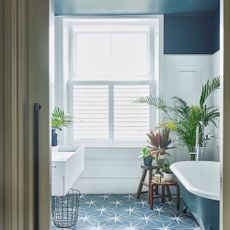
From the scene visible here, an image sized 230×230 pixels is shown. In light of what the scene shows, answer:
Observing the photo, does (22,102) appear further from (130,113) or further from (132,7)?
(130,113)

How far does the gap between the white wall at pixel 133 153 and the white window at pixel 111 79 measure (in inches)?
9.6

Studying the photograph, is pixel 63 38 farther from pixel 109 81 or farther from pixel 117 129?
pixel 117 129

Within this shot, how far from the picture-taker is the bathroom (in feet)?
14.3

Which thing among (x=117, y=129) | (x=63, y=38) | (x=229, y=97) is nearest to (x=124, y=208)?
(x=117, y=129)

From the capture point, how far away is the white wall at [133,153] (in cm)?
439

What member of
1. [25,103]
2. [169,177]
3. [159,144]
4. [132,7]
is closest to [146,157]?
[159,144]

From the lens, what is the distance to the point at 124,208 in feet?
12.8

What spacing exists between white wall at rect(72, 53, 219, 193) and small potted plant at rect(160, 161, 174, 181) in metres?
0.47

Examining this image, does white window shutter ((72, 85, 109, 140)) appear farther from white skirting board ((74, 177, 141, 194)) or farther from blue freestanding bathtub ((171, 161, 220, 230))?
blue freestanding bathtub ((171, 161, 220, 230))

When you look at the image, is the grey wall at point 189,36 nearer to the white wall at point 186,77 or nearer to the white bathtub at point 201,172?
the white wall at point 186,77

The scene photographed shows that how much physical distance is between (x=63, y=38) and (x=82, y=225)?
2.64 metres

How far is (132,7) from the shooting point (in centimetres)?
406

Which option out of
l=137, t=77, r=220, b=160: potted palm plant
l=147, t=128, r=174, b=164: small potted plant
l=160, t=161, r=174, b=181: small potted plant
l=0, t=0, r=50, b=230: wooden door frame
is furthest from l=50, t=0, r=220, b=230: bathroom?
l=0, t=0, r=50, b=230: wooden door frame

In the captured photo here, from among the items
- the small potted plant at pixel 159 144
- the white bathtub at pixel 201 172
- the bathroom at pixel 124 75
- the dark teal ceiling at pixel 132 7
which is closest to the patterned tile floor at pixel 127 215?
the bathroom at pixel 124 75
